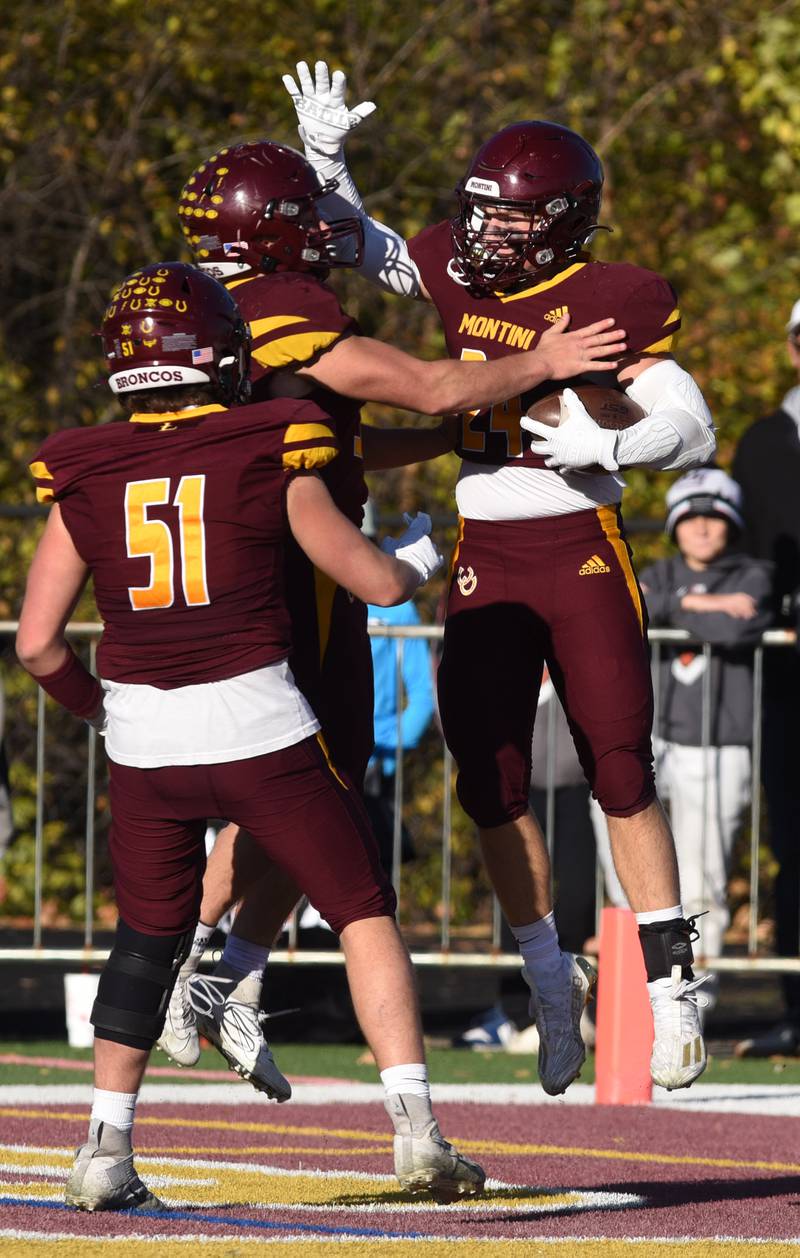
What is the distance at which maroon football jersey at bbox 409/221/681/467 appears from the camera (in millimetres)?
5562

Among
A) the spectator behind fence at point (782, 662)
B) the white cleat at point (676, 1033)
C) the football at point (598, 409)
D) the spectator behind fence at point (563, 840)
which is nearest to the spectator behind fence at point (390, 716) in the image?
the spectator behind fence at point (563, 840)

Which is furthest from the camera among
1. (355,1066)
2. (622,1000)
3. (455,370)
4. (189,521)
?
(355,1066)

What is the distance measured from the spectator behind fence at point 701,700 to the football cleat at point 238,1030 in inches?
140

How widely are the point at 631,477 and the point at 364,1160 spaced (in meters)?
8.86

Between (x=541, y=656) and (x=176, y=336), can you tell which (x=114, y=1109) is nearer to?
(x=541, y=656)

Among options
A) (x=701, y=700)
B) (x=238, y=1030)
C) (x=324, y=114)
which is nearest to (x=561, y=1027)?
(x=238, y=1030)

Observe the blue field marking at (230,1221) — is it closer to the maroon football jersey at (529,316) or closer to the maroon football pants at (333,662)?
the maroon football pants at (333,662)

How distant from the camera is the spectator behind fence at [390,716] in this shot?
9.10m

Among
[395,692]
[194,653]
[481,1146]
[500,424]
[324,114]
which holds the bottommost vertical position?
[481,1146]

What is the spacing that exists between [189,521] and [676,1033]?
1701mm

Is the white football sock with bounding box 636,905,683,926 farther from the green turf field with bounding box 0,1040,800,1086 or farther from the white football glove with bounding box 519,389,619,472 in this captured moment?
the green turf field with bounding box 0,1040,800,1086

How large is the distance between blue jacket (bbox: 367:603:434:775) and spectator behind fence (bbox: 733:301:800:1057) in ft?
4.38

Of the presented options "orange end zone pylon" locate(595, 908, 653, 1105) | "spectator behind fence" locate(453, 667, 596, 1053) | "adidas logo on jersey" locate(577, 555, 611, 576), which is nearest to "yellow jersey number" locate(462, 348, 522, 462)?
"adidas logo on jersey" locate(577, 555, 611, 576)

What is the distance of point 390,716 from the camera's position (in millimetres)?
9133
